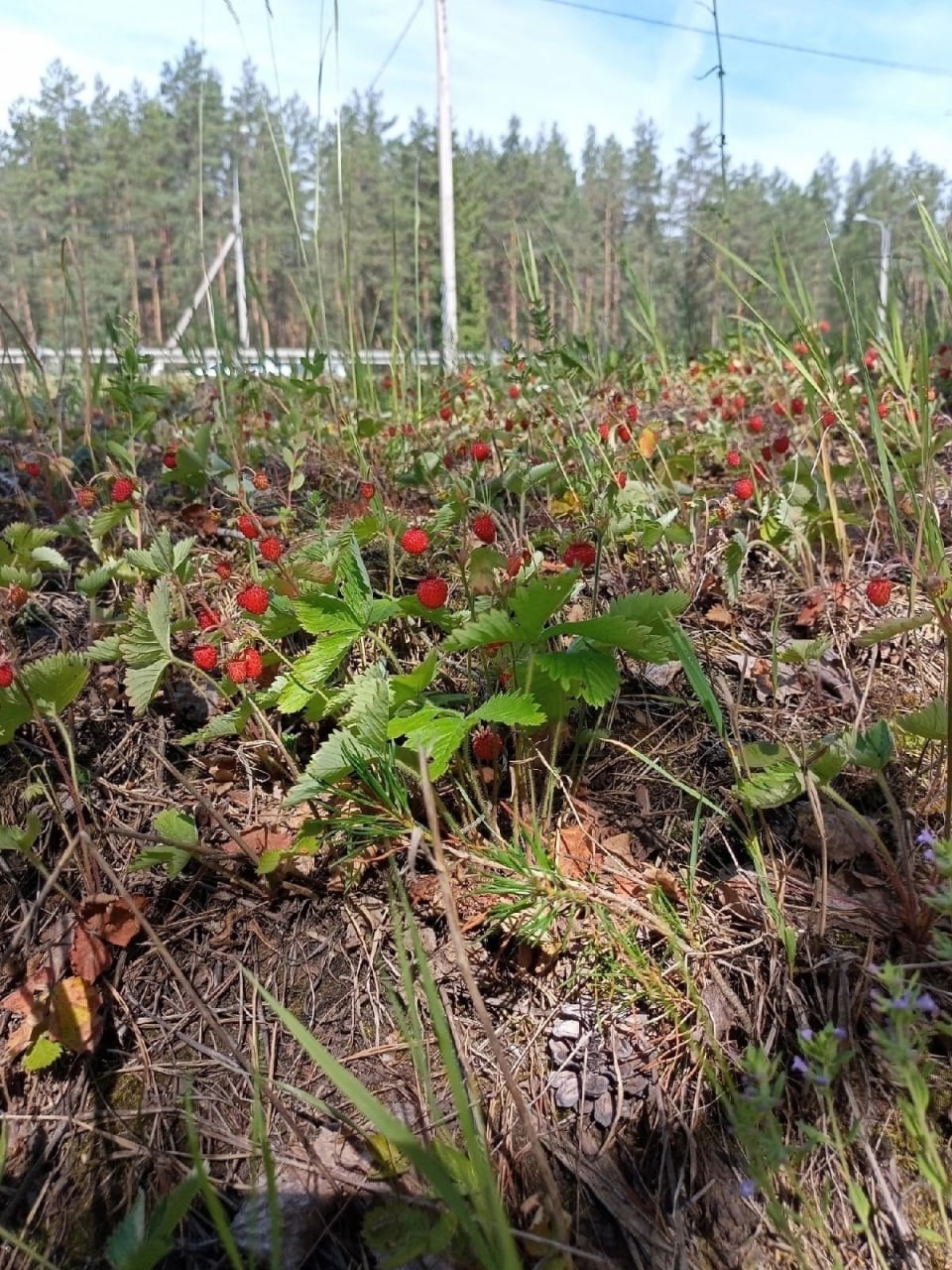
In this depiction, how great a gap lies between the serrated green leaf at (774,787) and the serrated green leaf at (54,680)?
104 cm

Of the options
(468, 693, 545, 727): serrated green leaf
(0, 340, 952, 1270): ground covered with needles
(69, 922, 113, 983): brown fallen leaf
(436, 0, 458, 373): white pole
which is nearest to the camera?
(0, 340, 952, 1270): ground covered with needles

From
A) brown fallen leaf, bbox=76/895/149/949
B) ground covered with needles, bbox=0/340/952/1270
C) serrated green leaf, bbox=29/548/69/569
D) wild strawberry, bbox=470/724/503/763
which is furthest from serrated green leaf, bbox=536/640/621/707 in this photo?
serrated green leaf, bbox=29/548/69/569

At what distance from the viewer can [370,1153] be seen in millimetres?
1023

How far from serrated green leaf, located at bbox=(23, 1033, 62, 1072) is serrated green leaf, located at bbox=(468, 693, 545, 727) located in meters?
0.75

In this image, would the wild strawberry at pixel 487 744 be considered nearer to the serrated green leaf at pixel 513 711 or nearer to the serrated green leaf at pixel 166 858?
the serrated green leaf at pixel 513 711

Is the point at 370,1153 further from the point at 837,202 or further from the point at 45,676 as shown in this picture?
the point at 837,202

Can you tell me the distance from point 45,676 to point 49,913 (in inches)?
16.2

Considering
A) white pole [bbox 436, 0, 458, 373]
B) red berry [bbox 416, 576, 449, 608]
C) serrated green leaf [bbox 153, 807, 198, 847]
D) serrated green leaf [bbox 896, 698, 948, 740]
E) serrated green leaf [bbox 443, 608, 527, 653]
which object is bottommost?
serrated green leaf [bbox 153, 807, 198, 847]

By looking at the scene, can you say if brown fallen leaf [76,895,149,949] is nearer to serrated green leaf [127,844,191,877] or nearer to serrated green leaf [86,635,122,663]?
serrated green leaf [127,844,191,877]

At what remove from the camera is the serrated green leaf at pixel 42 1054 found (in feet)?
3.61

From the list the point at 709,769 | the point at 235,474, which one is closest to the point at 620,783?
the point at 709,769

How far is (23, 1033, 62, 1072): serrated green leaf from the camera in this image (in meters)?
1.10

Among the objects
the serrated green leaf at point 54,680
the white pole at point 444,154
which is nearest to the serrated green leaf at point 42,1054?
the serrated green leaf at point 54,680

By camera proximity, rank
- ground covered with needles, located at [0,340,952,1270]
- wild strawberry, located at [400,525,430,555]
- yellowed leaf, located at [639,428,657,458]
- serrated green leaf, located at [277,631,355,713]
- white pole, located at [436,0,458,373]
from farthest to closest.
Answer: white pole, located at [436,0,458,373]
yellowed leaf, located at [639,428,657,458]
wild strawberry, located at [400,525,430,555]
serrated green leaf, located at [277,631,355,713]
ground covered with needles, located at [0,340,952,1270]
